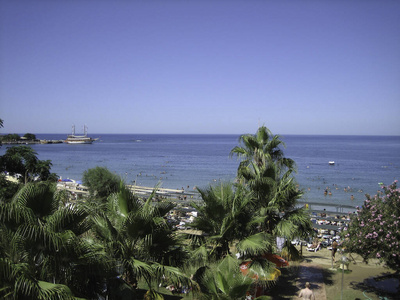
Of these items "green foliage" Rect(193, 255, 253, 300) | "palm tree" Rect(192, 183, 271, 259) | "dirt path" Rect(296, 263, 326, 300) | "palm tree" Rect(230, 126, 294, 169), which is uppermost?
"palm tree" Rect(230, 126, 294, 169)

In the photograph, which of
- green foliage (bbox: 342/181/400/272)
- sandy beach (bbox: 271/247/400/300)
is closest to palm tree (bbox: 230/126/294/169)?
green foliage (bbox: 342/181/400/272)

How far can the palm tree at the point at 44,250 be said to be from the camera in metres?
4.52

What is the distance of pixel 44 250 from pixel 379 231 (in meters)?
7.56

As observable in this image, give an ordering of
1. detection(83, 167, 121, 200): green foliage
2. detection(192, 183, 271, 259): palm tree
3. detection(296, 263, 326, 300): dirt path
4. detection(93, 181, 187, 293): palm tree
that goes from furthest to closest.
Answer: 1. detection(83, 167, 121, 200): green foliage
2. detection(296, 263, 326, 300): dirt path
3. detection(192, 183, 271, 259): palm tree
4. detection(93, 181, 187, 293): palm tree

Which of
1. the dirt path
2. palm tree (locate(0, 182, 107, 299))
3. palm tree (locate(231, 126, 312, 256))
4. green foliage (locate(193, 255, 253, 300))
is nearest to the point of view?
palm tree (locate(0, 182, 107, 299))

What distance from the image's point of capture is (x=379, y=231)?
28.3ft

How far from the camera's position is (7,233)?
4730 millimetres

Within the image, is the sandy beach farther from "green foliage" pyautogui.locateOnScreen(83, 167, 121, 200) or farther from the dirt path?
"green foliage" pyautogui.locateOnScreen(83, 167, 121, 200)

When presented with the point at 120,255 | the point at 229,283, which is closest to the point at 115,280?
the point at 120,255

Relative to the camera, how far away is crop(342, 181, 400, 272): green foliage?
27.5 feet

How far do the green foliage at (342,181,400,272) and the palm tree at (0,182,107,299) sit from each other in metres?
6.51

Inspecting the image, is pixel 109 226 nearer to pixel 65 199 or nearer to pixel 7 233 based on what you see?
pixel 65 199

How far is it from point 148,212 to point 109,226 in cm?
72

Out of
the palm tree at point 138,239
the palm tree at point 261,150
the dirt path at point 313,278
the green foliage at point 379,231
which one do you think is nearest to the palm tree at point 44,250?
the palm tree at point 138,239
